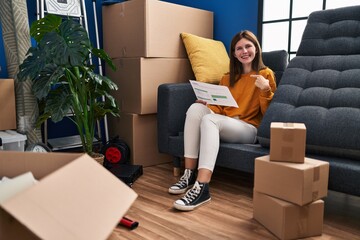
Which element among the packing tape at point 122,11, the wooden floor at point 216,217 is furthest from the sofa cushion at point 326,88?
the packing tape at point 122,11

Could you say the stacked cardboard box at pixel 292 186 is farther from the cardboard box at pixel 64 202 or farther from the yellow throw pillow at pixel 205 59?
the yellow throw pillow at pixel 205 59

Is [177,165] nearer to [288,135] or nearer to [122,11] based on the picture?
[288,135]

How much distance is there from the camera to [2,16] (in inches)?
85.7

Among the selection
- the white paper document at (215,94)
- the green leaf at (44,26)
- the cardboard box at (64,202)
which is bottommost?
the cardboard box at (64,202)

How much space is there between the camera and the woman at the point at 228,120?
178 cm

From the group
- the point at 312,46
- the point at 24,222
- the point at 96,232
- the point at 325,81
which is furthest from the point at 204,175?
the point at 24,222

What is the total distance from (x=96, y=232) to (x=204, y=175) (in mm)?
1150

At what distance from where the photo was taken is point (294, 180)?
1326mm

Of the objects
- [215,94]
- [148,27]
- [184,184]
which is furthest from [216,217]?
[148,27]

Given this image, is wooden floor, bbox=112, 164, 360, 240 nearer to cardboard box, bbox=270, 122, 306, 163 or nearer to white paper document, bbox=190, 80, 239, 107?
cardboard box, bbox=270, 122, 306, 163

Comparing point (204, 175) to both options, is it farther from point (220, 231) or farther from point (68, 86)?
point (68, 86)

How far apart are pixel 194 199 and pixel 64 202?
111cm

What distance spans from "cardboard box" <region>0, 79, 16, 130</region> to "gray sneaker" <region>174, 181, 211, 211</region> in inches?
47.7

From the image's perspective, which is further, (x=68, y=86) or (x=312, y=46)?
(x=68, y=86)
